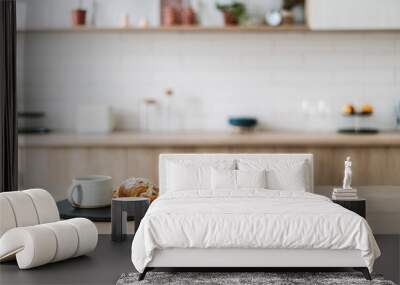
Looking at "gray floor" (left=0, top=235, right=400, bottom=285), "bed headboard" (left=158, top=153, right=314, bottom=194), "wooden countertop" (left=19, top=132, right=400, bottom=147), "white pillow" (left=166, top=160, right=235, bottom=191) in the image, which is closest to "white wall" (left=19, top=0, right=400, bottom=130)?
"wooden countertop" (left=19, top=132, right=400, bottom=147)

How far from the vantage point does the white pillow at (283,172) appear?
5.45 m

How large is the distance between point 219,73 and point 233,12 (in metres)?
0.62

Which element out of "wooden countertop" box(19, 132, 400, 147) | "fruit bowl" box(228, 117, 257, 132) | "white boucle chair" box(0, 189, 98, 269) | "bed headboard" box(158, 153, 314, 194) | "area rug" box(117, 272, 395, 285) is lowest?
"area rug" box(117, 272, 395, 285)

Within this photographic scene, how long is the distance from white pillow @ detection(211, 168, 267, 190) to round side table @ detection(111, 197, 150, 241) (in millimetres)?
600

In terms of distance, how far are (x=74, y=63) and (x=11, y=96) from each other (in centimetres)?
103

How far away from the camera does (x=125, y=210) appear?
4.98 m

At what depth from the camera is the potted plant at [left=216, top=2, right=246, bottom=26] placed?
6691mm

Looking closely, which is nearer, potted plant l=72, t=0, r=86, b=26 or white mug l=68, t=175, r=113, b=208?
white mug l=68, t=175, r=113, b=208

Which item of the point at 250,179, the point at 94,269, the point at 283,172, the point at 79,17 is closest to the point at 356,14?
the point at 283,172

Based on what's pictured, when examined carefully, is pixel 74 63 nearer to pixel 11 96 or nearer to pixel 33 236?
pixel 11 96

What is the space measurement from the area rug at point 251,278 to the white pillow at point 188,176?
1166 millimetres

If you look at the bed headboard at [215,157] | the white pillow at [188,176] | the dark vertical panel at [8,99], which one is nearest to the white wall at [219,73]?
the dark vertical panel at [8,99]

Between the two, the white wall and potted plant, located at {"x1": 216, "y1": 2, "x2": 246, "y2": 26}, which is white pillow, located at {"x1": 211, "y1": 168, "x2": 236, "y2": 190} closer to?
the white wall

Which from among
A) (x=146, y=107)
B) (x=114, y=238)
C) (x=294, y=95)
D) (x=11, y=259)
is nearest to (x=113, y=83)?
(x=146, y=107)
